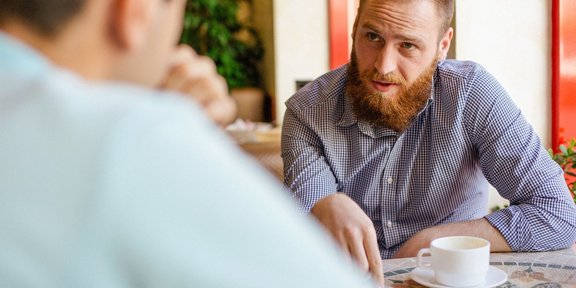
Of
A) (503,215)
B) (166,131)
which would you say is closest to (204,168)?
(166,131)

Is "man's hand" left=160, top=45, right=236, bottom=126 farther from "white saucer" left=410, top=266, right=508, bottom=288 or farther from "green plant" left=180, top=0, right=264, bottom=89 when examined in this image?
"green plant" left=180, top=0, right=264, bottom=89

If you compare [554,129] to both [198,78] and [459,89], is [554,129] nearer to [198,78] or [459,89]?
[459,89]

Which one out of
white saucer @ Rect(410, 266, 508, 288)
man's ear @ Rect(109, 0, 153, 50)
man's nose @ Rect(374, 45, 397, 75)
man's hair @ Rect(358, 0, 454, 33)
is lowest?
white saucer @ Rect(410, 266, 508, 288)

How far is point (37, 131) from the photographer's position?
0.38 m

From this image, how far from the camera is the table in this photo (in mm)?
1354

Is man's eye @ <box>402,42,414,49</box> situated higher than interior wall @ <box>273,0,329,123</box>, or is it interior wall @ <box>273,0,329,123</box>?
man's eye @ <box>402,42,414,49</box>

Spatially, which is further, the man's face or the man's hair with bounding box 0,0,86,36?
the man's face

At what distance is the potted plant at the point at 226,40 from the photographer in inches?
304

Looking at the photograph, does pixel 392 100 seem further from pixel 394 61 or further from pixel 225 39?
pixel 225 39

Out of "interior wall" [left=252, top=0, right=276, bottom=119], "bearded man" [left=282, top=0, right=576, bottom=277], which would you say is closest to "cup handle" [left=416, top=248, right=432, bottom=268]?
"bearded man" [left=282, top=0, right=576, bottom=277]

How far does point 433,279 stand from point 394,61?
2.69ft

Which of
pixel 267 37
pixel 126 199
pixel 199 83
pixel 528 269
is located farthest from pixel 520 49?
pixel 267 37

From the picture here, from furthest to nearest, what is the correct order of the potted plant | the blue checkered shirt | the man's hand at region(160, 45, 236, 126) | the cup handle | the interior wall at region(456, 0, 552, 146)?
the potted plant < the interior wall at region(456, 0, 552, 146) < the blue checkered shirt < the cup handle < the man's hand at region(160, 45, 236, 126)

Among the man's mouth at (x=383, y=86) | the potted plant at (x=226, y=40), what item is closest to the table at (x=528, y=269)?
the man's mouth at (x=383, y=86)
